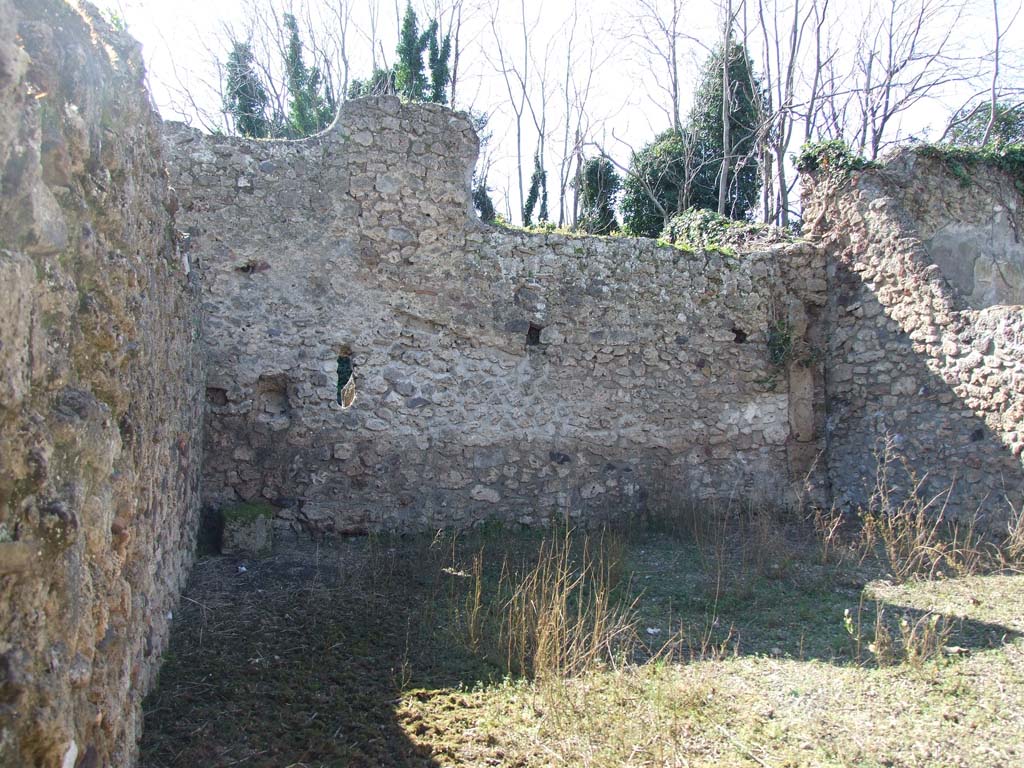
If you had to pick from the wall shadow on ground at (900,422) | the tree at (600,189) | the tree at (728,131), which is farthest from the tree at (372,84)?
the wall shadow on ground at (900,422)

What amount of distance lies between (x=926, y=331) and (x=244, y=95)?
749 inches

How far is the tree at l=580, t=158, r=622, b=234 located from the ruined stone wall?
41.7 ft

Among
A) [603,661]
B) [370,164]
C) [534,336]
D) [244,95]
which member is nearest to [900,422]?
[534,336]

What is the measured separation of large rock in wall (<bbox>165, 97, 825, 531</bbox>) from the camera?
255 inches

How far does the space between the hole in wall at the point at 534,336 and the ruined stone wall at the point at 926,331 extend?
3.13m

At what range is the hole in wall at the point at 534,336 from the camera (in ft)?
24.0

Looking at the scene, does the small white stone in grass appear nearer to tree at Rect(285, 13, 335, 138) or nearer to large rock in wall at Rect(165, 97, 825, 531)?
large rock in wall at Rect(165, 97, 825, 531)

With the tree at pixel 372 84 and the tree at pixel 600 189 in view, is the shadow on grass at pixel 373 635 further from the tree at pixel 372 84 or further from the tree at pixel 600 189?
the tree at pixel 372 84

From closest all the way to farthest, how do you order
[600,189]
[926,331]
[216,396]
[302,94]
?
[216,396] → [926,331] → [302,94] → [600,189]

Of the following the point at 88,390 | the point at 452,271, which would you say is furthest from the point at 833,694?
the point at 452,271

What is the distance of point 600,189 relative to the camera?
70.2ft

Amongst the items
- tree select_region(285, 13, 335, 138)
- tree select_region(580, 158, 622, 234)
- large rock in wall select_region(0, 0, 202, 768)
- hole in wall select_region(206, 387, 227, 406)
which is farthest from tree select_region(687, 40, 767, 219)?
large rock in wall select_region(0, 0, 202, 768)

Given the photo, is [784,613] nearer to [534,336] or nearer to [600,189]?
[534,336]

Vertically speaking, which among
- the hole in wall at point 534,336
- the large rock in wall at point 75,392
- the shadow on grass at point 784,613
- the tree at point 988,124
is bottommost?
the shadow on grass at point 784,613
